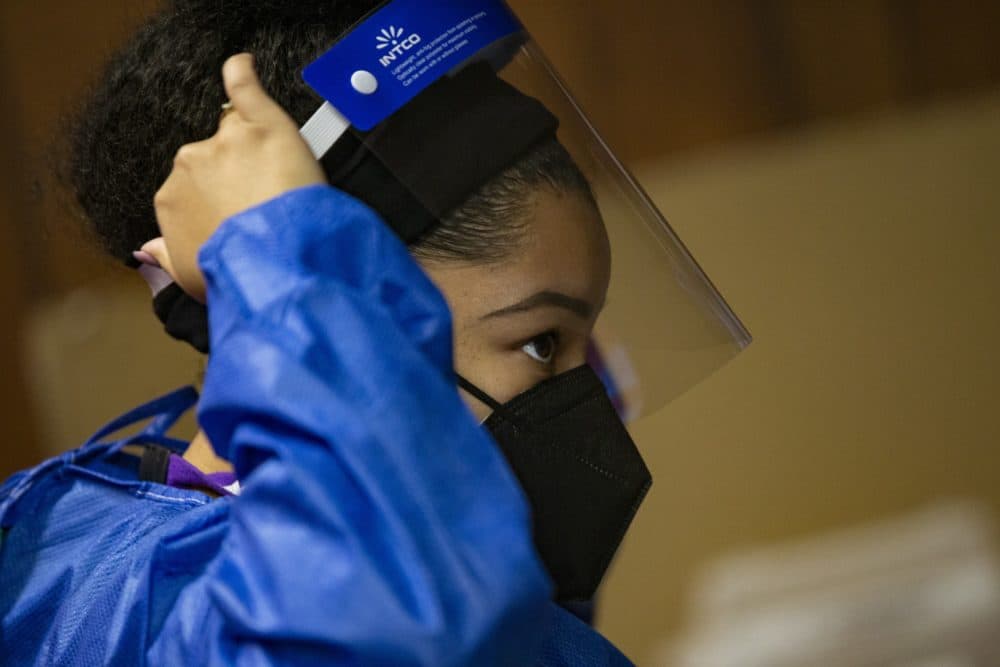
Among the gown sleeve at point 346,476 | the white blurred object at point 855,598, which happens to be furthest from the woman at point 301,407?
the white blurred object at point 855,598

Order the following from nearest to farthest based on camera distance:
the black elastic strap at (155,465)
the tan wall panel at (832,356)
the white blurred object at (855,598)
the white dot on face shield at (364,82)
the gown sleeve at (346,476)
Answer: the gown sleeve at (346,476) < the white dot on face shield at (364,82) < the black elastic strap at (155,465) < the white blurred object at (855,598) < the tan wall panel at (832,356)

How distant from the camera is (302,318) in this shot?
756 millimetres

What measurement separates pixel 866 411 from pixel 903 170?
1.59 feet

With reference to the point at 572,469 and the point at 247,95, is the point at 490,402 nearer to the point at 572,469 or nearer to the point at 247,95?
the point at 572,469

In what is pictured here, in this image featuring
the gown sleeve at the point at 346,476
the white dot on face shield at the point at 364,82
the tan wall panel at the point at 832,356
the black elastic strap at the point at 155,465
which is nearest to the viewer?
the gown sleeve at the point at 346,476

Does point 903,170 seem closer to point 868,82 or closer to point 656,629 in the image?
point 868,82

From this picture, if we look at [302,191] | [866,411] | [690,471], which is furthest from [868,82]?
[302,191]

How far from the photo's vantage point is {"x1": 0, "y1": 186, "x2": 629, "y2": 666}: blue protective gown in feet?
2.33

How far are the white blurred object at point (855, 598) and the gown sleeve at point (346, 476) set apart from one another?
5.14 feet

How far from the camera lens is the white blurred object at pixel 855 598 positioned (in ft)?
7.27

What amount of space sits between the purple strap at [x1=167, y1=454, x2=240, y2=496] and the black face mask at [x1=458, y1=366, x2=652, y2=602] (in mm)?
213

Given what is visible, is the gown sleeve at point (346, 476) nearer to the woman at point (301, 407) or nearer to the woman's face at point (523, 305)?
the woman at point (301, 407)

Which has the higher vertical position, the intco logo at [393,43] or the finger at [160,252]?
the intco logo at [393,43]

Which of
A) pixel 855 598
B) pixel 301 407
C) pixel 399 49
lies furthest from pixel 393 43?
pixel 855 598
